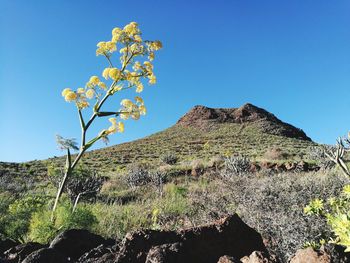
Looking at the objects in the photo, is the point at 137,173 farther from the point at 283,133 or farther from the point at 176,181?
the point at 283,133

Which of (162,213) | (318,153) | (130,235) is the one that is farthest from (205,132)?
(130,235)

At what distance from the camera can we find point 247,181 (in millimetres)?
7945

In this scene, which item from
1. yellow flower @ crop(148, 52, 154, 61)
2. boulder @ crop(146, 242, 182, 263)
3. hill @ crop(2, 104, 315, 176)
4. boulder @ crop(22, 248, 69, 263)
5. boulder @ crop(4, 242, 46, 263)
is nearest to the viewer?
boulder @ crop(146, 242, 182, 263)

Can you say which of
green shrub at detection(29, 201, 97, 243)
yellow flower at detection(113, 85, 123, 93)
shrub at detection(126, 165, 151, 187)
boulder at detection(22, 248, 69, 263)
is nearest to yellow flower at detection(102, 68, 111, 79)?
yellow flower at detection(113, 85, 123, 93)

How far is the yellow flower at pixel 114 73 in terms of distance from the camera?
591 cm

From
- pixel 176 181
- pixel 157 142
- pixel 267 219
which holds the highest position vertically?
pixel 157 142

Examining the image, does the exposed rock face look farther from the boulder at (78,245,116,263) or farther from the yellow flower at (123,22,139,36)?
the boulder at (78,245,116,263)

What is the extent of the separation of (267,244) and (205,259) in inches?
47.3

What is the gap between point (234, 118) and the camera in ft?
279

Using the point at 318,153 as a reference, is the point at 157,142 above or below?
above

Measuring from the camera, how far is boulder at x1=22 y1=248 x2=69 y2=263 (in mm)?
2846

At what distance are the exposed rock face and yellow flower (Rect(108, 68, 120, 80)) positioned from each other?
69.8m

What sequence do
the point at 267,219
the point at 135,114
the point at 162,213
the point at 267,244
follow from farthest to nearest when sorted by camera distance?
the point at 162,213
the point at 135,114
the point at 267,219
the point at 267,244

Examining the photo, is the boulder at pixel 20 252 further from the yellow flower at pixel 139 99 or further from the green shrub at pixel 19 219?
the yellow flower at pixel 139 99
